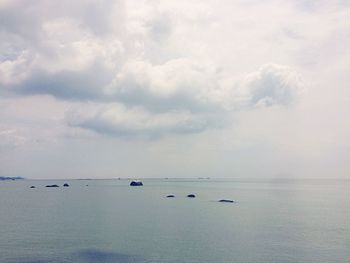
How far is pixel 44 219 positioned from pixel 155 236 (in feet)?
166

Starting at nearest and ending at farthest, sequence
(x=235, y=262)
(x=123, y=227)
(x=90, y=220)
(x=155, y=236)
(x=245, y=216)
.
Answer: (x=235, y=262) → (x=155, y=236) → (x=123, y=227) → (x=90, y=220) → (x=245, y=216)

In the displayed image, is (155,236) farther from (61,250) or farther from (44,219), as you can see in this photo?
(44,219)

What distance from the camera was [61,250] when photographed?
7106cm

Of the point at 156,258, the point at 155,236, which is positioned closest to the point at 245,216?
the point at 155,236

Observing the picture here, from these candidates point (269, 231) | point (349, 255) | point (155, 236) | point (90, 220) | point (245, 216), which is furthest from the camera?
point (245, 216)

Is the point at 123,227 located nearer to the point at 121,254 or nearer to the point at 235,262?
the point at 121,254

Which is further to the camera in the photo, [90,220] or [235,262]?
[90,220]

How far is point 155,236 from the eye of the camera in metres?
84.7

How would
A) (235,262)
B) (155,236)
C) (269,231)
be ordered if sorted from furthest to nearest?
(269,231)
(155,236)
(235,262)

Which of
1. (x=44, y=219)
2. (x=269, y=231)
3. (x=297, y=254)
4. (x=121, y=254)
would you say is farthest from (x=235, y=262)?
(x=44, y=219)

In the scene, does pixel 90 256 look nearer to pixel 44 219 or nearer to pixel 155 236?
pixel 155 236

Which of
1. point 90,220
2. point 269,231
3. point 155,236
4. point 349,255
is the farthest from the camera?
point 90,220

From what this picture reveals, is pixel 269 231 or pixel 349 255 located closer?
pixel 349 255

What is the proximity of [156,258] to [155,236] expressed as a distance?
66.3 feet
